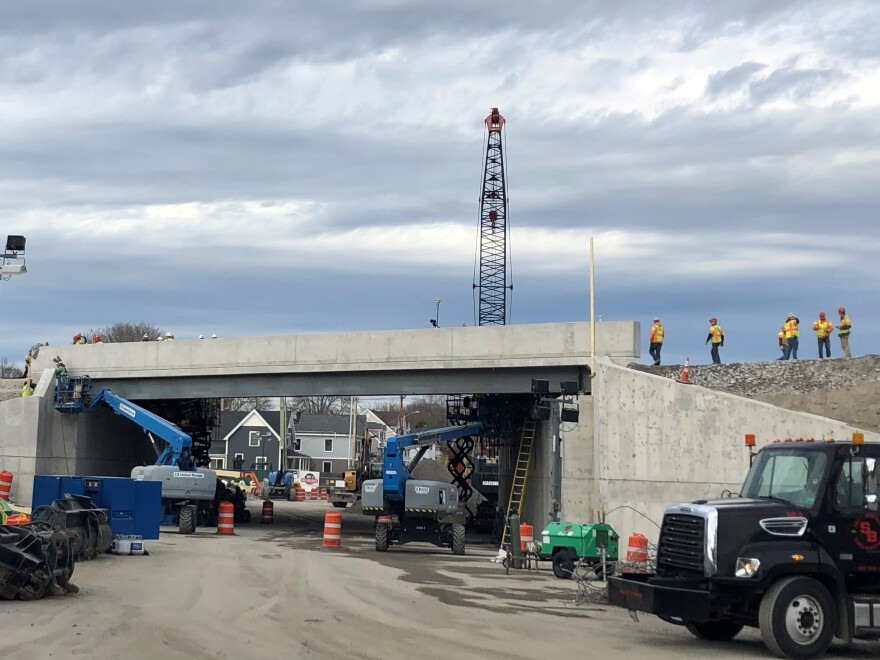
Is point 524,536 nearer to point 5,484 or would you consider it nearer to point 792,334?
point 792,334

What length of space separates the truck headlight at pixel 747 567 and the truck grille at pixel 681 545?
45 centimetres

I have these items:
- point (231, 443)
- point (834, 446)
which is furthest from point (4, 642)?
point (231, 443)

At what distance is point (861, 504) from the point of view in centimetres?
1193

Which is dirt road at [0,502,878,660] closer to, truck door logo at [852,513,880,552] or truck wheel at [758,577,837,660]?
truck wheel at [758,577,837,660]

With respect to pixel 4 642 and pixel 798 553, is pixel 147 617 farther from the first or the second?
pixel 798 553

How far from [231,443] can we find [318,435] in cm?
962

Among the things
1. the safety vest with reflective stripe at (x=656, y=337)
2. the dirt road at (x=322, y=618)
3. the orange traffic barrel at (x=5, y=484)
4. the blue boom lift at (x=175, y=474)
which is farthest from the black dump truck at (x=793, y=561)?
the orange traffic barrel at (x=5, y=484)

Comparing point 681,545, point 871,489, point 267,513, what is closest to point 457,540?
point 267,513

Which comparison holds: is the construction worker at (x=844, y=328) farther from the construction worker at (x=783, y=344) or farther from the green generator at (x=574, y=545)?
the green generator at (x=574, y=545)

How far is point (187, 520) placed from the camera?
32812 millimetres

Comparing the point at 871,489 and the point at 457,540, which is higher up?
the point at 871,489

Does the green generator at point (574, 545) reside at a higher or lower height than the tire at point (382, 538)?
higher

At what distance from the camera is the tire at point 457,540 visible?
2920 centimetres

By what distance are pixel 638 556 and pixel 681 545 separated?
6.62 metres
